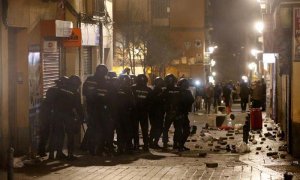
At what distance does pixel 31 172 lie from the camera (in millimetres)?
14031

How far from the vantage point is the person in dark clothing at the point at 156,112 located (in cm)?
1895

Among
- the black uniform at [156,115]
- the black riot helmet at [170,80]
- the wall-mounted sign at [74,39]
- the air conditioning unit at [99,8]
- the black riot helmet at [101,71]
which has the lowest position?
the black uniform at [156,115]

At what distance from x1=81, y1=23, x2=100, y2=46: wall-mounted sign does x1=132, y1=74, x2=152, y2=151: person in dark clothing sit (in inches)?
110

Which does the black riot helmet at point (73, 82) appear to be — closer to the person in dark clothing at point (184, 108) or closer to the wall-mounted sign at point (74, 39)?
the wall-mounted sign at point (74, 39)

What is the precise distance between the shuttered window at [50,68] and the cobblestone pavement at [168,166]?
2.18m

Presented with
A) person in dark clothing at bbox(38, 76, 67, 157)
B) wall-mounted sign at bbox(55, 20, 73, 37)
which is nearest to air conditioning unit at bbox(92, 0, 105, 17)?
wall-mounted sign at bbox(55, 20, 73, 37)

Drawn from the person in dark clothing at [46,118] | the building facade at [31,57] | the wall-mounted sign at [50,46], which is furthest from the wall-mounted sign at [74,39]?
the person in dark clothing at [46,118]

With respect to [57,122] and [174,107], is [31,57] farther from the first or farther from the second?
[174,107]

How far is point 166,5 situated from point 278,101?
121 feet

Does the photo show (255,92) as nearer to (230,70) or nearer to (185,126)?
(185,126)

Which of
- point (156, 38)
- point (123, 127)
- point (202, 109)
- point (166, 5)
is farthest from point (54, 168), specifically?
point (166, 5)

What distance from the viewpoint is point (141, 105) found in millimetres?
18531

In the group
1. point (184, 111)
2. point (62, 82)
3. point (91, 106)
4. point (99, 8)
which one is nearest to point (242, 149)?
point (184, 111)

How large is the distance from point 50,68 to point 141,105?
2562mm
